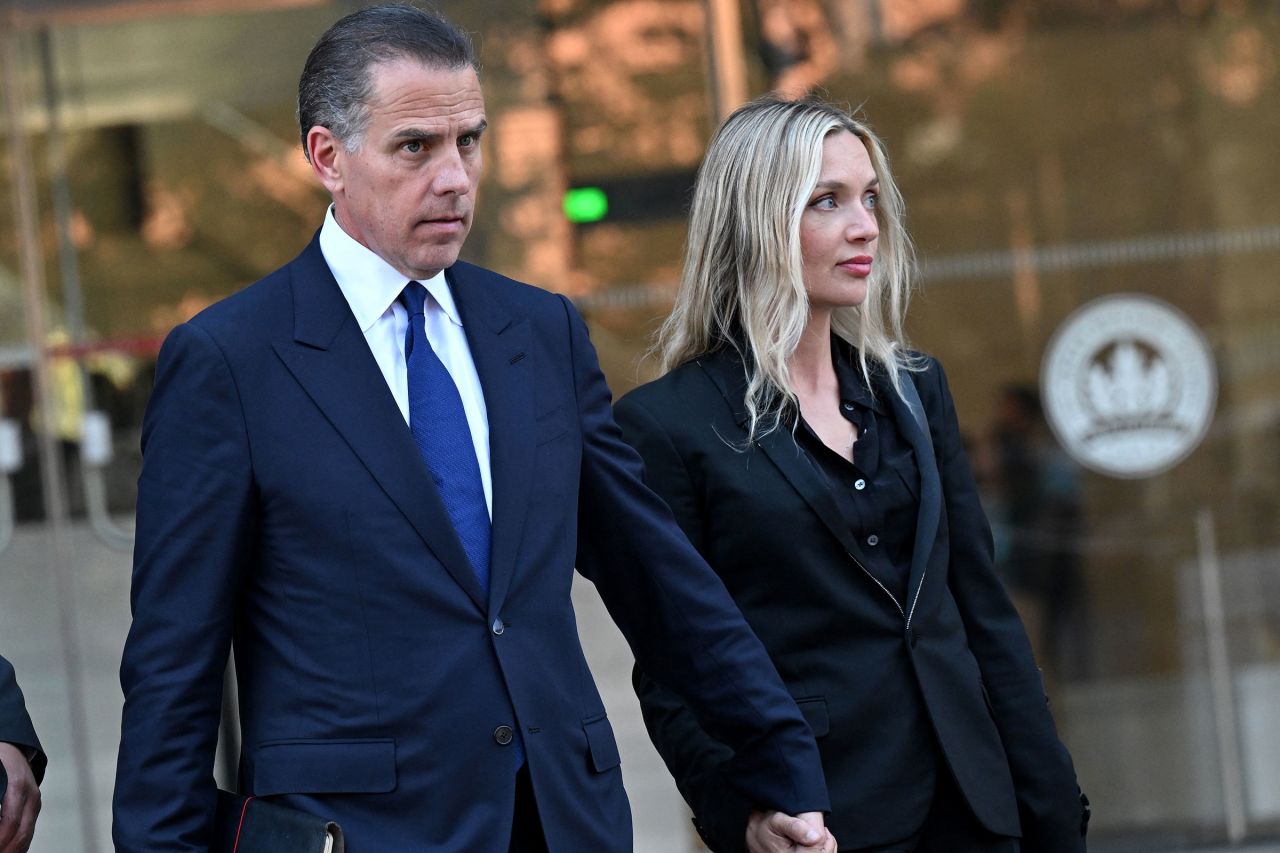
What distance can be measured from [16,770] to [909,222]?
4.14 m

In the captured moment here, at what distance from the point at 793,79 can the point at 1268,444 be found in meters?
2.08

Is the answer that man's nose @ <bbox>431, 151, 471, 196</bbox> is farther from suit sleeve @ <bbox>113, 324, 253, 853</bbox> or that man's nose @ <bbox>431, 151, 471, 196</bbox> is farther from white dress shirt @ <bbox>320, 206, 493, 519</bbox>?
suit sleeve @ <bbox>113, 324, 253, 853</bbox>

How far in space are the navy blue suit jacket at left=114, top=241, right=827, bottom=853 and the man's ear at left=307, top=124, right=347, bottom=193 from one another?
6.8 inches

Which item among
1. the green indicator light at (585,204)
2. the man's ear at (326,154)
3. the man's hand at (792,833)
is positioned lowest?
the man's hand at (792,833)

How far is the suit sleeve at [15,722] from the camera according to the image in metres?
3.12

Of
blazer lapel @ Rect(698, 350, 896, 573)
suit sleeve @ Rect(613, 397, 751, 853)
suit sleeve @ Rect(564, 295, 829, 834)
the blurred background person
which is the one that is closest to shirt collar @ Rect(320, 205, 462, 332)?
suit sleeve @ Rect(564, 295, 829, 834)

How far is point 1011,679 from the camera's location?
359 centimetres

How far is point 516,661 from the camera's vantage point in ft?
9.09

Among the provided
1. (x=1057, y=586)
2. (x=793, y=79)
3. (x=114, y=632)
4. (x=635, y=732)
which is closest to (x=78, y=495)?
(x=114, y=632)

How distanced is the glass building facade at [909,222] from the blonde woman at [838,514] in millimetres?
2647

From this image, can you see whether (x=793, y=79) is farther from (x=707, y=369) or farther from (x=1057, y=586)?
(x=707, y=369)

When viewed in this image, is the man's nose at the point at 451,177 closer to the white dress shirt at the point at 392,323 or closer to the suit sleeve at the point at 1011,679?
the white dress shirt at the point at 392,323

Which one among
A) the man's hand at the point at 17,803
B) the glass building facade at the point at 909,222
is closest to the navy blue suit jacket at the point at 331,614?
the man's hand at the point at 17,803

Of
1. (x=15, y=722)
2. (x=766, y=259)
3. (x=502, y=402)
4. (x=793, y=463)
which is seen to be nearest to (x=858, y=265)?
(x=766, y=259)
